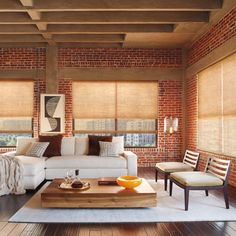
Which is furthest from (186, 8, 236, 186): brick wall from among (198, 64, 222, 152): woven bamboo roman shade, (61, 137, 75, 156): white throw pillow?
(61, 137, 75, 156): white throw pillow

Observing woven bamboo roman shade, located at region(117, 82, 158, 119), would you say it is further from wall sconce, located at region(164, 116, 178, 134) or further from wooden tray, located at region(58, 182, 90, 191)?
wooden tray, located at region(58, 182, 90, 191)

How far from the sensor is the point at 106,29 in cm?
662

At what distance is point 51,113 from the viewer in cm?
797

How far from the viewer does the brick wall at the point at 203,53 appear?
17.9 ft

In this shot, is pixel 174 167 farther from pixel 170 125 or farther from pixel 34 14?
pixel 34 14

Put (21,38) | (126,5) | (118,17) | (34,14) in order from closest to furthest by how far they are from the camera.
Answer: (126,5)
(34,14)
(118,17)
(21,38)

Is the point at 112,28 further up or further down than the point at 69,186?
further up

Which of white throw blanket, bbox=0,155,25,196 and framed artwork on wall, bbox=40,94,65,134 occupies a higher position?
framed artwork on wall, bbox=40,94,65,134

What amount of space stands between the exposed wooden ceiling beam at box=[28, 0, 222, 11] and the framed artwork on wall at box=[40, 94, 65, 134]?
3091 mm

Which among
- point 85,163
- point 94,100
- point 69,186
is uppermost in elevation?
point 94,100

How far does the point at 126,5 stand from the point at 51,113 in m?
3.91

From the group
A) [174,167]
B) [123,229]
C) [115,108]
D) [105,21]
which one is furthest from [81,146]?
A: [123,229]

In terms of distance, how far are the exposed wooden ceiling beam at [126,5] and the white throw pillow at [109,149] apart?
9.03 feet

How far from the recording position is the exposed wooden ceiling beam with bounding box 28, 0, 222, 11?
205 inches
